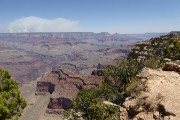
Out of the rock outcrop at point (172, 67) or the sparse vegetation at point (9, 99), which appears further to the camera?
the rock outcrop at point (172, 67)

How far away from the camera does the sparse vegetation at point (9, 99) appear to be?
117ft

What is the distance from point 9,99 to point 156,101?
19314 mm

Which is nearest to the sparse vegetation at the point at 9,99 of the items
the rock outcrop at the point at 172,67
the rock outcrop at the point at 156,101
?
the rock outcrop at the point at 156,101

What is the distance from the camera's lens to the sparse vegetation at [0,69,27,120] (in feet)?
117

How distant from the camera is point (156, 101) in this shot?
31094mm

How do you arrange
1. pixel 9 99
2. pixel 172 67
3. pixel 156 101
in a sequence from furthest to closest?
1. pixel 172 67
2. pixel 9 99
3. pixel 156 101

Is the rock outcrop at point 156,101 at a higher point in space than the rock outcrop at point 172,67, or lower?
lower

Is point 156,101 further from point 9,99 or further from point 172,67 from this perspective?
point 9,99

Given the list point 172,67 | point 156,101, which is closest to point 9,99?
point 156,101

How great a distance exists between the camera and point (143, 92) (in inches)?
1352

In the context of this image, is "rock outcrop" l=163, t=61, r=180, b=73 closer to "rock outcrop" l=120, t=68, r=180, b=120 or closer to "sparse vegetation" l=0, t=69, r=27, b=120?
"rock outcrop" l=120, t=68, r=180, b=120

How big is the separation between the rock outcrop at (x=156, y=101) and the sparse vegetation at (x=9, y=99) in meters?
13.8

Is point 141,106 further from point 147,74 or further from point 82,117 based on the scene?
point 82,117

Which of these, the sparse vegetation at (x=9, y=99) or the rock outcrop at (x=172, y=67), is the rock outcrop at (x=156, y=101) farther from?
the sparse vegetation at (x=9, y=99)
